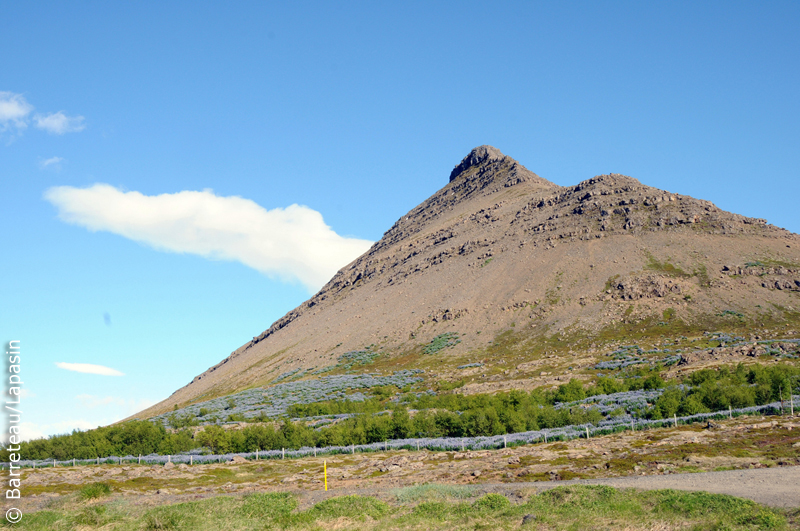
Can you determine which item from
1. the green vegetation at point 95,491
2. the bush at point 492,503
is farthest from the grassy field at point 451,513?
the green vegetation at point 95,491

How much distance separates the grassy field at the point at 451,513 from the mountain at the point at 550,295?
57059mm

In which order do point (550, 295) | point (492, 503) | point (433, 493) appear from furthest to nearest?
point (550, 295) → point (433, 493) → point (492, 503)

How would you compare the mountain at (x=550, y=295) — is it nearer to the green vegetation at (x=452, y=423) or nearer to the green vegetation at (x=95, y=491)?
the green vegetation at (x=452, y=423)

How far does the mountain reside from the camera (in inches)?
3949

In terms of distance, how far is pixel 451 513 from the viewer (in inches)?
928

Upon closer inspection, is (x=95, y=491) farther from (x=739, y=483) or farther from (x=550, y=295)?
(x=550, y=295)

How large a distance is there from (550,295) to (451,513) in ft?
326

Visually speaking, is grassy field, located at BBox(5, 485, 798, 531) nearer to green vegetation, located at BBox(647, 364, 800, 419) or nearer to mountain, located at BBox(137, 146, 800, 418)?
green vegetation, located at BBox(647, 364, 800, 419)

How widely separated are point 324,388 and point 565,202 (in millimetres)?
92997

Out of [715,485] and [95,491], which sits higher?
[95,491]

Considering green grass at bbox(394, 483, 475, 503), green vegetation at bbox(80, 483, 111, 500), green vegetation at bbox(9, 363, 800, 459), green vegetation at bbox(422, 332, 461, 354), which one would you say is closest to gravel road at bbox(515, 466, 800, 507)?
green grass at bbox(394, 483, 475, 503)

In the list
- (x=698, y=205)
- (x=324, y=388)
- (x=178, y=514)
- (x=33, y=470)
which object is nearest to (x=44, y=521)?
(x=178, y=514)

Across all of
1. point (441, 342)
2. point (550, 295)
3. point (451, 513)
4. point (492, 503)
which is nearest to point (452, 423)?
point (492, 503)

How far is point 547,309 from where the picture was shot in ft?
376
